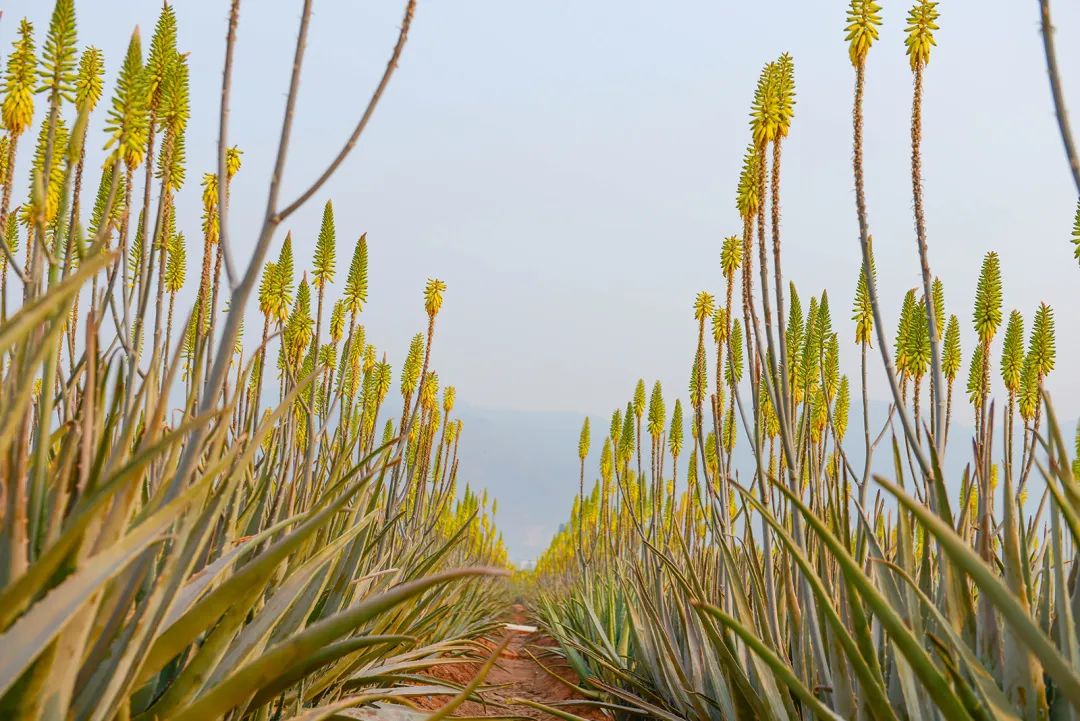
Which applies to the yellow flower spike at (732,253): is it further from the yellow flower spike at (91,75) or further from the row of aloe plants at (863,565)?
the yellow flower spike at (91,75)

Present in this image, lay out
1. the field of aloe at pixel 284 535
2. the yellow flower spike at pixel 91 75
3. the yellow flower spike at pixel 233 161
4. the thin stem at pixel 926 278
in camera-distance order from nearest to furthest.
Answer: the field of aloe at pixel 284 535, the thin stem at pixel 926 278, the yellow flower spike at pixel 91 75, the yellow flower spike at pixel 233 161

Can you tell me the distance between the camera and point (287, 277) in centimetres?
419

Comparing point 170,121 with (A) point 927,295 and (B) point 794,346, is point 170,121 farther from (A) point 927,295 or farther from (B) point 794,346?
(B) point 794,346

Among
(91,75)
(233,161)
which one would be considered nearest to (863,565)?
(91,75)

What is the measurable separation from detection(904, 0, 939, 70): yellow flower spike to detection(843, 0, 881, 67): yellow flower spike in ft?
0.61

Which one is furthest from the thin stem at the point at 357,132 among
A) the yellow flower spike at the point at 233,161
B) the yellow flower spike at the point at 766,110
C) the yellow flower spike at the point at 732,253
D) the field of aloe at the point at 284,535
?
the yellow flower spike at the point at 233,161

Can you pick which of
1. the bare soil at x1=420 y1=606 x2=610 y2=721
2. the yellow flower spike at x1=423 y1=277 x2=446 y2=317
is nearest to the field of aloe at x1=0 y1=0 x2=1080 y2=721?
the bare soil at x1=420 y1=606 x2=610 y2=721

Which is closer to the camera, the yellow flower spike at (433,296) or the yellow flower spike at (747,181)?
the yellow flower spike at (747,181)

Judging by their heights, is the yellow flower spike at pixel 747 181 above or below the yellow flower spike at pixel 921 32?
below

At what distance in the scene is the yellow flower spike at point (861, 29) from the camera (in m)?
2.49

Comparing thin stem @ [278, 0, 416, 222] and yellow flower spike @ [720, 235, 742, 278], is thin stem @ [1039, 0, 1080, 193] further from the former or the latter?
yellow flower spike @ [720, 235, 742, 278]

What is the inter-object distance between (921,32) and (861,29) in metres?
0.36

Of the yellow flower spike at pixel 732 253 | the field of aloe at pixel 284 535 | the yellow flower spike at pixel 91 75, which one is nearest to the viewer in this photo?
the field of aloe at pixel 284 535

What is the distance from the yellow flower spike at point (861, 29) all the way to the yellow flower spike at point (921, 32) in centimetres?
18
